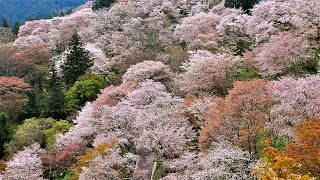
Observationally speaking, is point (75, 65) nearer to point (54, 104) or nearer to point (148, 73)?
point (54, 104)

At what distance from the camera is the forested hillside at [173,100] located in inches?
982

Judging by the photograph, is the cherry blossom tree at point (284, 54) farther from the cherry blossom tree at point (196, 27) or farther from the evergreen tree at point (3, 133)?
the evergreen tree at point (3, 133)

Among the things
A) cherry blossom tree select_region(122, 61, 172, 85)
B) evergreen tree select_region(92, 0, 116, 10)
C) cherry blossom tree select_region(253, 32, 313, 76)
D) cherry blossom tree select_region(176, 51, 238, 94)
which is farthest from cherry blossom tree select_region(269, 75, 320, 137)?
evergreen tree select_region(92, 0, 116, 10)

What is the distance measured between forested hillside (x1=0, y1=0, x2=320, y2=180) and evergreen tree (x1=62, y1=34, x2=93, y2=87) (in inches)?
5.5

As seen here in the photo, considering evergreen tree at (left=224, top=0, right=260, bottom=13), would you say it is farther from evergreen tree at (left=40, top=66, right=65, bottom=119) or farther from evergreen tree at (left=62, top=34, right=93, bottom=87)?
evergreen tree at (left=40, top=66, right=65, bottom=119)

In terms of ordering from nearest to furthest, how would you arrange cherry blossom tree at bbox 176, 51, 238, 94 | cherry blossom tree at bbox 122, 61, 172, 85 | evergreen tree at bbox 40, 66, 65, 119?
cherry blossom tree at bbox 176, 51, 238, 94, cherry blossom tree at bbox 122, 61, 172, 85, evergreen tree at bbox 40, 66, 65, 119

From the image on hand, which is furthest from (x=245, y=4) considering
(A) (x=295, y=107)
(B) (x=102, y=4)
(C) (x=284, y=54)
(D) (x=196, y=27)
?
(B) (x=102, y=4)

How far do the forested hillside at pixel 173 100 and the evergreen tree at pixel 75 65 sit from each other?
0.14 meters

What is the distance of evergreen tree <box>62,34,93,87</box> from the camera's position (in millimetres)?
51219

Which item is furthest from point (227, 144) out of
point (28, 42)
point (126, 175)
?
point (28, 42)

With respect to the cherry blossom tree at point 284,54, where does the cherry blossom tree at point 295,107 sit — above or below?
above

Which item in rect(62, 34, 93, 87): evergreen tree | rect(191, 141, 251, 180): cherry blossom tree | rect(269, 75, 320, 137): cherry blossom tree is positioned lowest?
rect(62, 34, 93, 87): evergreen tree

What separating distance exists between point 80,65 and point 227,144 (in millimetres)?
30730

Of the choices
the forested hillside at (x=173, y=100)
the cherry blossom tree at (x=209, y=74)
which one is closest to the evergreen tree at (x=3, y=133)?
the forested hillside at (x=173, y=100)
